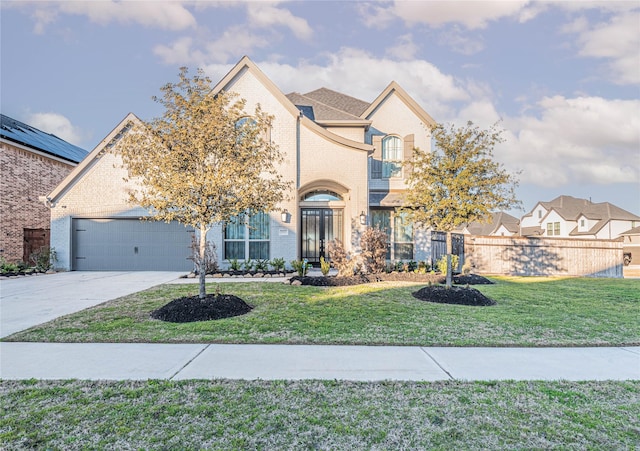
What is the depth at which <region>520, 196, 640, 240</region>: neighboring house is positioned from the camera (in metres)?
38.6

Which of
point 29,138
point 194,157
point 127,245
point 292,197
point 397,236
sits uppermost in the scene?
point 29,138

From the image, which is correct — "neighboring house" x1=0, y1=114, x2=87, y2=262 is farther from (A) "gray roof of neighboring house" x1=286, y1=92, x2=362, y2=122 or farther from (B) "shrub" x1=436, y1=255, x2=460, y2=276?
(B) "shrub" x1=436, y1=255, x2=460, y2=276

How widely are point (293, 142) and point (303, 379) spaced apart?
36.0 ft

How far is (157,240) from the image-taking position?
47.0ft

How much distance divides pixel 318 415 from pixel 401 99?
15.1 metres

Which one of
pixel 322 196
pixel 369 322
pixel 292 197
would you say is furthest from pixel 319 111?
pixel 369 322

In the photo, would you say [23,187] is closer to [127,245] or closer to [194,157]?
[127,245]

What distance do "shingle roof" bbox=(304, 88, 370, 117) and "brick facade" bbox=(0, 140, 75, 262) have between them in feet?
42.9

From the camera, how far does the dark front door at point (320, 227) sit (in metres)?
14.3

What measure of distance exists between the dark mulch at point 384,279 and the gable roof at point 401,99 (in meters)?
7.28

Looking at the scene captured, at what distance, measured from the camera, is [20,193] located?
→ 15578 millimetres

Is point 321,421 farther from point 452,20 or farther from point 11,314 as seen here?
point 452,20

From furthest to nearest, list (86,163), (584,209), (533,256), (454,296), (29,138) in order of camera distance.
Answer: (584,209)
(29,138)
(533,256)
(86,163)
(454,296)

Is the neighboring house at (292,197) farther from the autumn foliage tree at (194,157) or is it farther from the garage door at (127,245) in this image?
the autumn foliage tree at (194,157)
